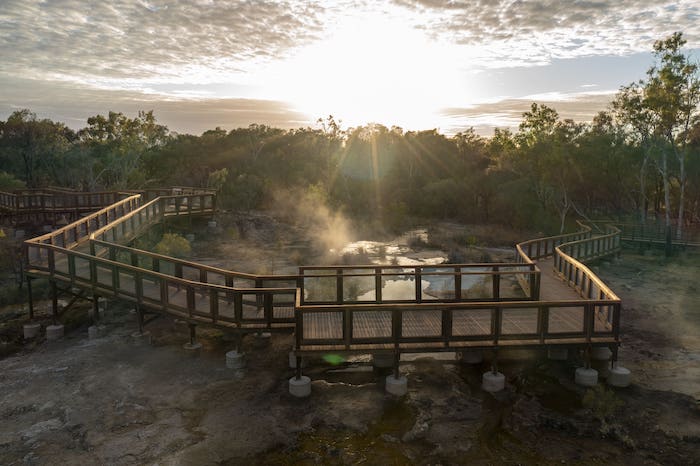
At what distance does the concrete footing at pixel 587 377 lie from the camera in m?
11.7

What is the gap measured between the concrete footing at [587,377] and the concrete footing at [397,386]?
13.4ft

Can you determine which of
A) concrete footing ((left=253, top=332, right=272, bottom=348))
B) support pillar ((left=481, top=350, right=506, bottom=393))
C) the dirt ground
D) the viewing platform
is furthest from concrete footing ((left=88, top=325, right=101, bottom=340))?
support pillar ((left=481, top=350, right=506, bottom=393))

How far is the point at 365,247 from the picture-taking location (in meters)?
30.2

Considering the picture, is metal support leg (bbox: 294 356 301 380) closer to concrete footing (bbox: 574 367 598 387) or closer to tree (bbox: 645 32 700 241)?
concrete footing (bbox: 574 367 598 387)

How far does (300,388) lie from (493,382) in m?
4.34

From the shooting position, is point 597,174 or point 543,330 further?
point 597,174

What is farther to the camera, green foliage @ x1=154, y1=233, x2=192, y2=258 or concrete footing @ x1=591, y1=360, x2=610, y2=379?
green foliage @ x1=154, y1=233, x2=192, y2=258

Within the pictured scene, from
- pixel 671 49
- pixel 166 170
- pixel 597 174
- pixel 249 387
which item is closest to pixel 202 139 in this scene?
pixel 166 170

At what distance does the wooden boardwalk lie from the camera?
11367 mm

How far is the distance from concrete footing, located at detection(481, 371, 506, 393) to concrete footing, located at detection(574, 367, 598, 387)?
1.84 meters

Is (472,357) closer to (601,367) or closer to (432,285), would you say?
(432,285)

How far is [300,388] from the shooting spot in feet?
36.4

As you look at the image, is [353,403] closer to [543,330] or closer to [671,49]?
[543,330]

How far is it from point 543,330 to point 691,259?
68.9 ft
